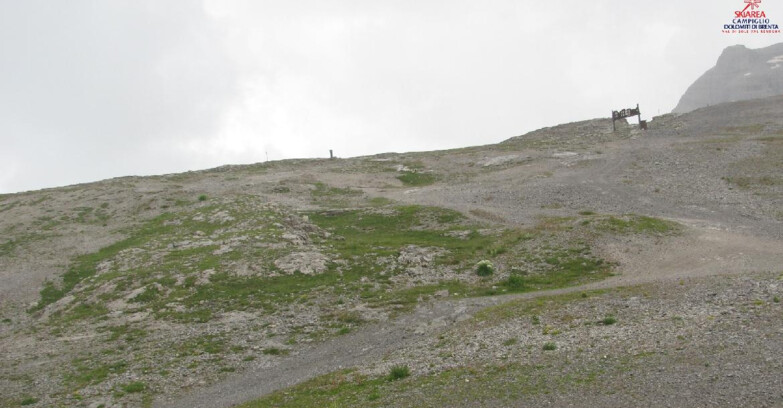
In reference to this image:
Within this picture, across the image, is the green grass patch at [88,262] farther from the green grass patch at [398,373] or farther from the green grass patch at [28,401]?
the green grass patch at [398,373]

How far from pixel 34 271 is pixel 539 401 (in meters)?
47.9

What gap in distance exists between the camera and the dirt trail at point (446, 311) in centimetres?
2431

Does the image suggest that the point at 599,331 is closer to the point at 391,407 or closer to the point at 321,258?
the point at 391,407

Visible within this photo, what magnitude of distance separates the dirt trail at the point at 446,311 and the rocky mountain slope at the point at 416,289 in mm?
195

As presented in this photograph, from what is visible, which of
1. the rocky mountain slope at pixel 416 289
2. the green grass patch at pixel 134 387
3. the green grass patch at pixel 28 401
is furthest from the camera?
the green grass patch at pixel 134 387

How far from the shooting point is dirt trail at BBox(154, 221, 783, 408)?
24.3 m

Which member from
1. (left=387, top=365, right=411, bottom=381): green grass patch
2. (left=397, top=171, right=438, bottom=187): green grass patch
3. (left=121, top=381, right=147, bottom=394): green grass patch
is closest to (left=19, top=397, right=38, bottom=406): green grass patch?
(left=121, top=381, right=147, bottom=394): green grass patch

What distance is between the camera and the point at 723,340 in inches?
736

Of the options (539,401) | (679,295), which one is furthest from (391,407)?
(679,295)

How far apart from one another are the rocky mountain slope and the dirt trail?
7.7 inches

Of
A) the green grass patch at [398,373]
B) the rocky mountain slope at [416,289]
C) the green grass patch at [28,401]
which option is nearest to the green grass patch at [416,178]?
the rocky mountain slope at [416,289]

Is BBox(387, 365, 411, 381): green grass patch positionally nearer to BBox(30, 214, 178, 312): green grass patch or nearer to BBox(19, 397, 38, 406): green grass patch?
BBox(19, 397, 38, 406): green grass patch

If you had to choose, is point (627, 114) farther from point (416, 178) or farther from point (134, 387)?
point (134, 387)

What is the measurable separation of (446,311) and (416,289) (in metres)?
5.31
